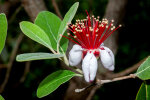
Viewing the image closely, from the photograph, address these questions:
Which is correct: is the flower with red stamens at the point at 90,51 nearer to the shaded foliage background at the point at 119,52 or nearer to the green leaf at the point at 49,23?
the green leaf at the point at 49,23

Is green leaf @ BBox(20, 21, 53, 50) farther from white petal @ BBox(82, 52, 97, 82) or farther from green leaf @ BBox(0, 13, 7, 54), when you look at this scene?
white petal @ BBox(82, 52, 97, 82)

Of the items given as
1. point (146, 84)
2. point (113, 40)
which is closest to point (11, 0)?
point (113, 40)

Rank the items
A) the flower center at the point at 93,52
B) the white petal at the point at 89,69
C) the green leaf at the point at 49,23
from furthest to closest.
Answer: the green leaf at the point at 49,23
the flower center at the point at 93,52
the white petal at the point at 89,69

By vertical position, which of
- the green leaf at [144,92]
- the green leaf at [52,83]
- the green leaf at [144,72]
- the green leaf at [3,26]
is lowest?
the green leaf at [144,92]

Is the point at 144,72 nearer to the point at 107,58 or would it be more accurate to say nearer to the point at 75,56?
the point at 107,58

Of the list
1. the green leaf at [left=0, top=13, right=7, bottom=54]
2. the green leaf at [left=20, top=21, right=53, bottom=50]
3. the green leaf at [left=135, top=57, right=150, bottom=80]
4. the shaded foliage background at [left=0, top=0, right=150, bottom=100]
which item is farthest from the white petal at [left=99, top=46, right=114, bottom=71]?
the shaded foliage background at [left=0, top=0, right=150, bottom=100]

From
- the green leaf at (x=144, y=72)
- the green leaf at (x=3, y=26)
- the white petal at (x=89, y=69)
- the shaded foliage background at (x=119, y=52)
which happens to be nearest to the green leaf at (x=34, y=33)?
the green leaf at (x=3, y=26)

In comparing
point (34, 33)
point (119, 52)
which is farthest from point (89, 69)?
point (119, 52)

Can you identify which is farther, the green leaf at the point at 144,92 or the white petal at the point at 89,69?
the green leaf at the point at 144,92

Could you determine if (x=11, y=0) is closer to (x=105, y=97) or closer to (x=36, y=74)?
(x=36, y=74)
